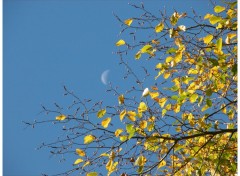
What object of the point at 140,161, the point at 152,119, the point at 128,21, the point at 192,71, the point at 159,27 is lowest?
the point at 140,161

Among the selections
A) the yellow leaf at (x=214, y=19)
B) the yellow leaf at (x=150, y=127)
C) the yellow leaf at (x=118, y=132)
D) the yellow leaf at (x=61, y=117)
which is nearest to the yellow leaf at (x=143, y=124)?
the yellow leaf at (x=150, y=127)

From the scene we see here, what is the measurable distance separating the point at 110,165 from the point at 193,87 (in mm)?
1015

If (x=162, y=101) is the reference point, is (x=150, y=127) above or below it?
below

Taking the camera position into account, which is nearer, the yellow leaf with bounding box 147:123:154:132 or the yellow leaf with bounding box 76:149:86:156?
the yellow leaf with bounding box 147:123:154:132

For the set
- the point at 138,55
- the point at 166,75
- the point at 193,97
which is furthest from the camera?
the point at 166,75

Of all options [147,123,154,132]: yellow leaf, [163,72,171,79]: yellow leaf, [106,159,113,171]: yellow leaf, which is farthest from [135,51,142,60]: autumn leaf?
[106,159,113,171]: yellow leaf

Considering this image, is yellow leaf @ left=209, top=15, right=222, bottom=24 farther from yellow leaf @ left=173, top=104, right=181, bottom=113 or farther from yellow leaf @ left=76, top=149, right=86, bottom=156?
yellow leaf @ left=76, top=149, right=86, bottom=156

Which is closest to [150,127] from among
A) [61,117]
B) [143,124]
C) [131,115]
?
[143,124]

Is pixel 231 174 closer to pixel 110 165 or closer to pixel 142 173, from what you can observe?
pixel 142 173

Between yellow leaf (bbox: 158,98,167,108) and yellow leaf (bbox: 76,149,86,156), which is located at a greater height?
yellow leaf (bbox: 158,98,167,108)

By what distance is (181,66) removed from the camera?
3.71m

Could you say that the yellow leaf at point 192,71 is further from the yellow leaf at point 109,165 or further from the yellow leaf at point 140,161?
the yellow leaf at point 109,165

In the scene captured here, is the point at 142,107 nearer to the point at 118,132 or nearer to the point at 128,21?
the point at 118,132

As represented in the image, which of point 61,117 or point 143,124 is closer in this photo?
point 143,124
